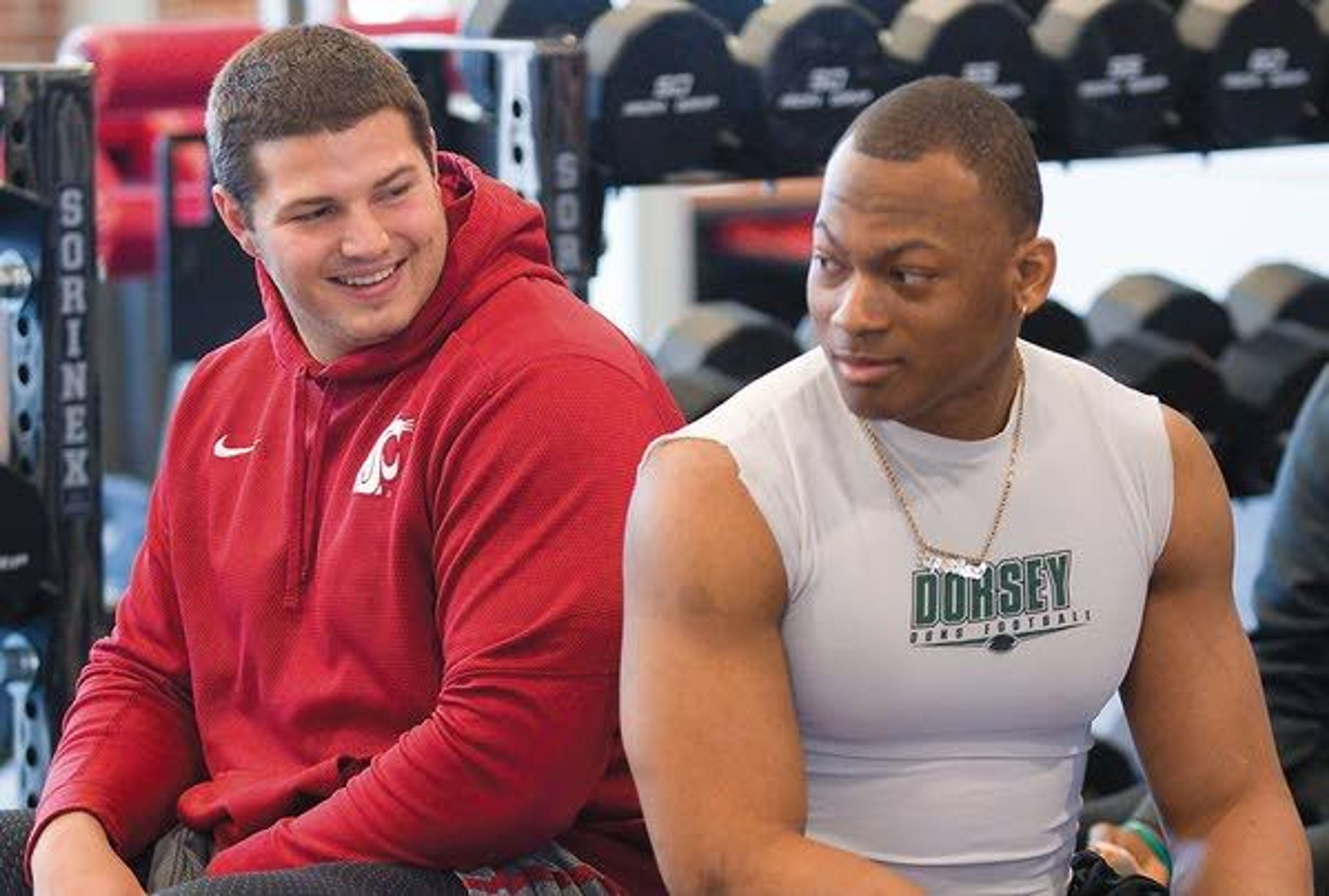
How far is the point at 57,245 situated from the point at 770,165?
103 cm

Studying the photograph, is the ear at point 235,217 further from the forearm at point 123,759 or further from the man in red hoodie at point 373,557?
the forearm at point 123,759

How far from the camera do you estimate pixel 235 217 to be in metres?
2.16

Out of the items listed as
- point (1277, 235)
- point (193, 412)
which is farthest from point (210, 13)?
point (193, 412)

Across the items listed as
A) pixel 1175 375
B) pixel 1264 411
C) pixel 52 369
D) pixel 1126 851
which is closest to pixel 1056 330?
pixel 1175 375

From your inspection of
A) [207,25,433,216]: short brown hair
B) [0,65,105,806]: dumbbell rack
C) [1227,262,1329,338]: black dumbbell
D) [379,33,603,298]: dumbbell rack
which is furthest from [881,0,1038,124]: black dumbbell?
[207,25,433,216]: short brown hair

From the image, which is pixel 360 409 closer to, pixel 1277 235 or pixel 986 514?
pixel 986 514

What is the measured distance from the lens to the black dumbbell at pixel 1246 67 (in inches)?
147

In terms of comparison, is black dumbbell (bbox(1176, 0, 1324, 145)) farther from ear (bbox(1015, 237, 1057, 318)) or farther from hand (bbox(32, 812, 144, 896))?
hand (bbox(32, 812, 144, 896))

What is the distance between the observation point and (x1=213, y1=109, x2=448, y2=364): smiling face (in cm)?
206

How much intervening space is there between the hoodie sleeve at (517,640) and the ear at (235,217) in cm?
29

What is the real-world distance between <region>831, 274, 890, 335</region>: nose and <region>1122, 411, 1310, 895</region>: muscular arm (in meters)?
0.30

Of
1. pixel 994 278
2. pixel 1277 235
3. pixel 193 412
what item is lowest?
pixel 1277 235

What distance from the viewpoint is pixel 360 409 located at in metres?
2.13

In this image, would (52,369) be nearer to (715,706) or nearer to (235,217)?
(235,217)
